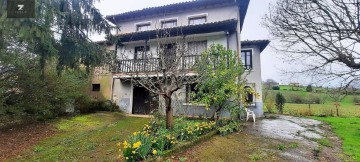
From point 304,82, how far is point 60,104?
14892mm

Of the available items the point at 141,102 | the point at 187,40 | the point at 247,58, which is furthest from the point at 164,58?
the point at 247,58

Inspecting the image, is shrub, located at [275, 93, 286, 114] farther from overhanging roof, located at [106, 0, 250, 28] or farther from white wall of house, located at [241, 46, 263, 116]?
overhanging roof, located at [106, 0, 250, 28]

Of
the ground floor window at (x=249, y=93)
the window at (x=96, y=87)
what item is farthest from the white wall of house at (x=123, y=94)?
the ground floor window at (x=249, y=93)

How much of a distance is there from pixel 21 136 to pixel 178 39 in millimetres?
9181

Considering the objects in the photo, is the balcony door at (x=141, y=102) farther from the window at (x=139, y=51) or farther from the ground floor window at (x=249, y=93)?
the ground floor window at (x=249, y=93)

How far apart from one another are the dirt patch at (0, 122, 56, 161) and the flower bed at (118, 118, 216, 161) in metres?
3.93

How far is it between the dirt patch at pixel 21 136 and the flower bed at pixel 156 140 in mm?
3934

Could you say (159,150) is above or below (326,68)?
below

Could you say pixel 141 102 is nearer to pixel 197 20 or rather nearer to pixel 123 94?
pixel 123 94

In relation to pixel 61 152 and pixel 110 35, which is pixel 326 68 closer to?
pixel 110 35

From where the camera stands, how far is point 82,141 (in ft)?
29.4

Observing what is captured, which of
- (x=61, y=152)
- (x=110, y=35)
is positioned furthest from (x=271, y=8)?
(x=61, y=152)

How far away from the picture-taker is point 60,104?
45.6ft

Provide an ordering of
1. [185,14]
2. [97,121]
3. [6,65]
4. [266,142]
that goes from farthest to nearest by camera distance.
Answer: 1. [185,14]
2. [97,121]
3. [6,65]
4. [266,142]
